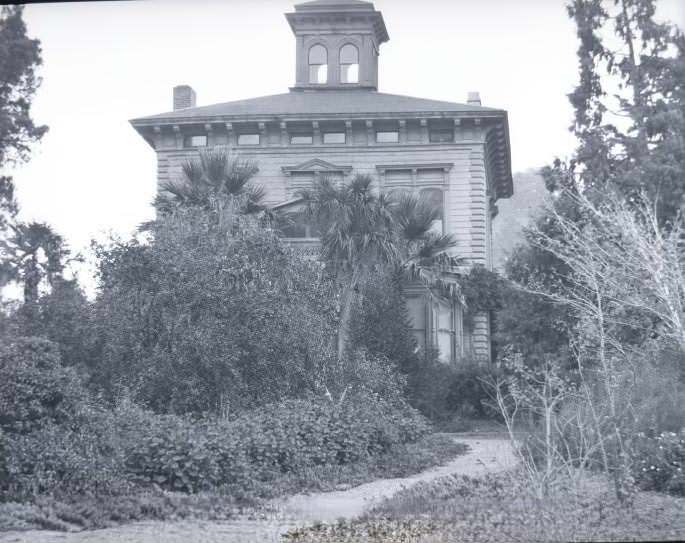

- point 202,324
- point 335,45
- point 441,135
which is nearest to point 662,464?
point 202,324

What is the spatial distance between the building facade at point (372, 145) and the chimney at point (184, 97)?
0.33 metres

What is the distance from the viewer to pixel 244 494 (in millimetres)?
9859

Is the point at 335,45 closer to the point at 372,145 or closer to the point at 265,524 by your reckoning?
the point at 372,145

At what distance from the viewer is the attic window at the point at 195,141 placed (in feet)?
59.7

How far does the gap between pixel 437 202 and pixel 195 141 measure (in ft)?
17.2

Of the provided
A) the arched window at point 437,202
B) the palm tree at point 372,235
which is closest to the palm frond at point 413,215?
the palm tree at point 372,235

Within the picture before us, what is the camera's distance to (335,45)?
20.9 metres

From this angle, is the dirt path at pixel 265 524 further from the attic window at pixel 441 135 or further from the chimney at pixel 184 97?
the attic window at pixel 441 135

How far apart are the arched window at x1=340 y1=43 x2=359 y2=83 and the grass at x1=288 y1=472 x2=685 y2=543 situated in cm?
1231

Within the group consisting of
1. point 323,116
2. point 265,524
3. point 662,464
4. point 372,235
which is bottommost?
point 265,524

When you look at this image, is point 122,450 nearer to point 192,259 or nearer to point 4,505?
point 4,505

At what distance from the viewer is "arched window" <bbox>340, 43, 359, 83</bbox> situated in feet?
64.7

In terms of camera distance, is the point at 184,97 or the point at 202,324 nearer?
the point at 202,324

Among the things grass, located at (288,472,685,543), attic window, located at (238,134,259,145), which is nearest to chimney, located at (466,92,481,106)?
attic window, located at (238,134,259,145)
